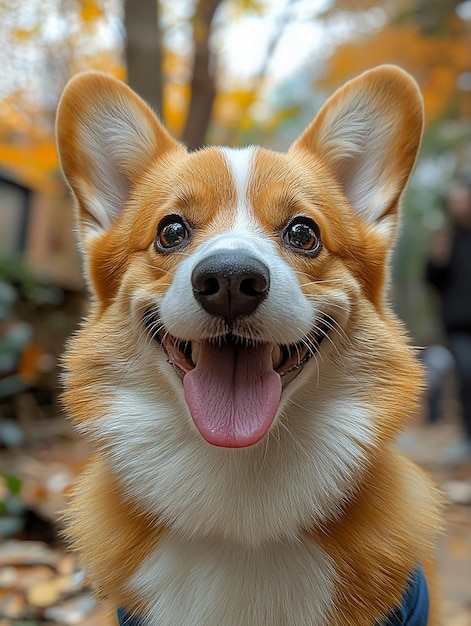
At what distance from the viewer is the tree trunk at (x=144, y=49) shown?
13.5 ft

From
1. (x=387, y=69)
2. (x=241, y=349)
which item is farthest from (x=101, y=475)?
(x=387, y=69)

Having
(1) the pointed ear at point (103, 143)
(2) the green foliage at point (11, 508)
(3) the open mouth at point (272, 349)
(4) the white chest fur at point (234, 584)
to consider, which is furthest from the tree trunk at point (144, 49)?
(4) the white chest fur at point (234, 584)

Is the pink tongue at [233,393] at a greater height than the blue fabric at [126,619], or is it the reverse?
the pink tongue at [233,393]

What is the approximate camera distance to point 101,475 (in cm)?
177

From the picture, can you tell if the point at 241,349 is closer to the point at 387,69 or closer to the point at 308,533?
the point at 308,533

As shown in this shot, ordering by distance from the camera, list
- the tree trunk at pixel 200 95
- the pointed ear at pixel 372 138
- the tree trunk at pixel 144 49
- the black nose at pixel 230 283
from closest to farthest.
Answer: the black nose at pixel 230 283, the pointed ear at pixel 372 138, the tree trunk at pixel 144 49, the tree trunk at pixel 200 95

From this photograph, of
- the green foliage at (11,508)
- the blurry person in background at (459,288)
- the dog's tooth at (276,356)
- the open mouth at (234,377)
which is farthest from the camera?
the blurry person in background at (459,288)

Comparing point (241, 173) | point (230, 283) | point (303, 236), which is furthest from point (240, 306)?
point (241, 173)

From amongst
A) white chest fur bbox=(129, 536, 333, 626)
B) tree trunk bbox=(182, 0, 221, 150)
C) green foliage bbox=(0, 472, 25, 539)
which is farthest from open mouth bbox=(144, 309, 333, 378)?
tree trunk bbox=(182, 0, 221, 150)

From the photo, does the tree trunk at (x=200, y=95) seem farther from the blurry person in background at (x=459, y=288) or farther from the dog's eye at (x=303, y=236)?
the dog's eye at (x=303, y=236)

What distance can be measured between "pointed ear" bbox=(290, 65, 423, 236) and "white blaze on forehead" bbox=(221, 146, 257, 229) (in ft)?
0.74

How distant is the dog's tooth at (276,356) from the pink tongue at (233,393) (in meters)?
0.02

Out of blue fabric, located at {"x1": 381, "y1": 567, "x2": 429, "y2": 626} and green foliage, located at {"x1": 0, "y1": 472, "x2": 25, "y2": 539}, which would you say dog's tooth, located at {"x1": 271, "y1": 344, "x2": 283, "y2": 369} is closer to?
blue fabric, located at {"x1": 381, "y1": 567, "x2": 429, "y2": 626}

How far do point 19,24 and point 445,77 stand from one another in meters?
5.43
